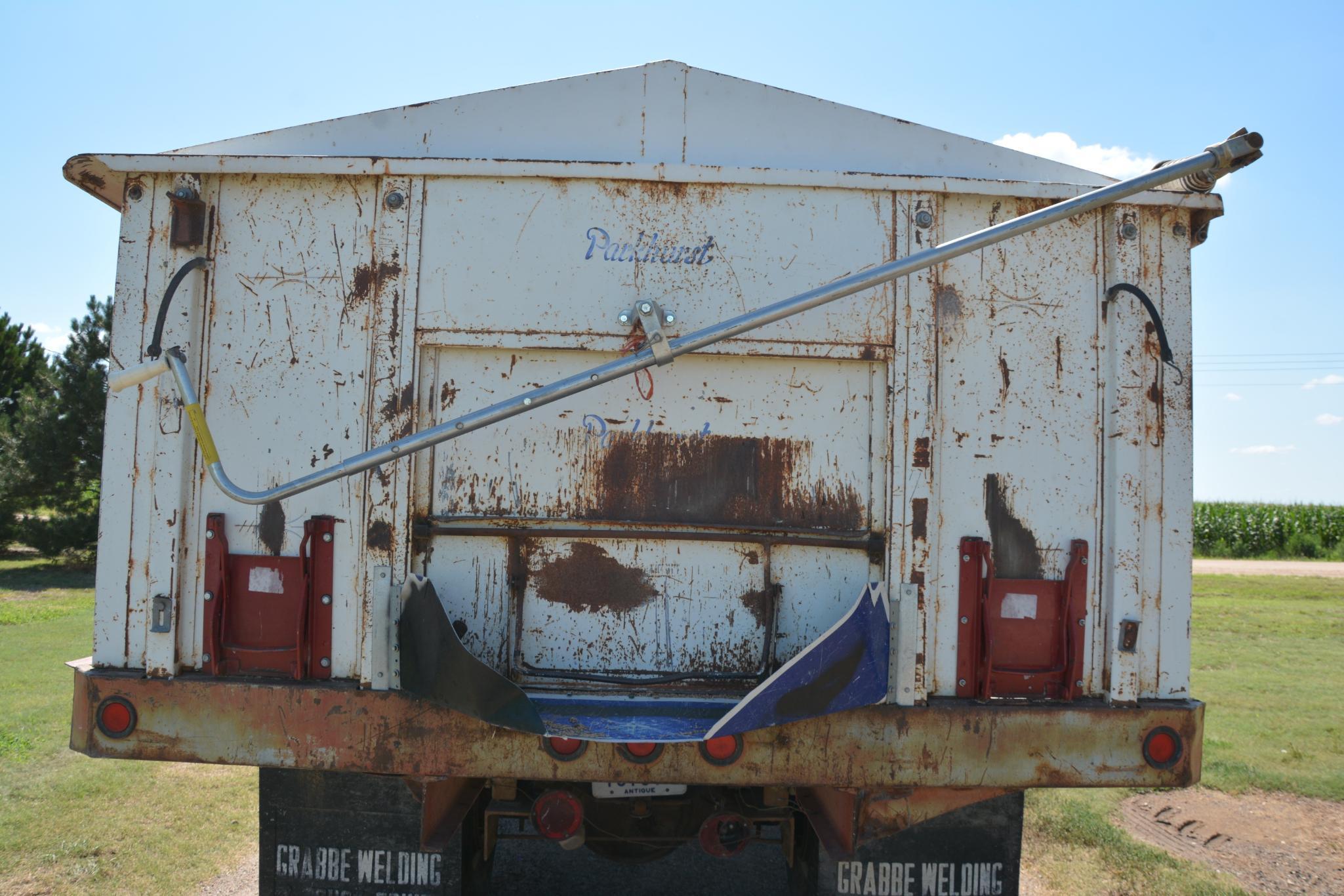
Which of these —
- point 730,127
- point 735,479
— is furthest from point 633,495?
point 730,127

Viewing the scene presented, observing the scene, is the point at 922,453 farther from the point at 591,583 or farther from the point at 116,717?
the point at 116,717

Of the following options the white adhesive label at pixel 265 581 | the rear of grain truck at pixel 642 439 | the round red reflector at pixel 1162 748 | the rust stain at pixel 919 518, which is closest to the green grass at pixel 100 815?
the rear of grain truck at pixel 642 439

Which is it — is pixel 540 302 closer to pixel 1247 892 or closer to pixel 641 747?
pixel 641 747

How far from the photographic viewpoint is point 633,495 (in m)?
2.61

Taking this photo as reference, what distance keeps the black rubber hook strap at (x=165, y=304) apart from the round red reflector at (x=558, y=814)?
5.41 ft

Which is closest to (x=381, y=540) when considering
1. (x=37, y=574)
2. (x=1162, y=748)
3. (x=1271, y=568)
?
(x=1162, y=748)

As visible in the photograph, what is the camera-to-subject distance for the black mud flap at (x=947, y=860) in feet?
9.25

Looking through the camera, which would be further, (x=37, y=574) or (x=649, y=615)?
(x=37, y=574)

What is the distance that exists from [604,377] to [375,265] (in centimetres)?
80

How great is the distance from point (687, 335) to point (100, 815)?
169 inches

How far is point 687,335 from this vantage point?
2.35 m

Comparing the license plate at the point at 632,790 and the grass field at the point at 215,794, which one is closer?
the license plate at the point at 632,790

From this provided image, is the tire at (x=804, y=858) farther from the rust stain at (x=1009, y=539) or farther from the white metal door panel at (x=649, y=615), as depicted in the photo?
the rust stain at (x=1009, y=539)

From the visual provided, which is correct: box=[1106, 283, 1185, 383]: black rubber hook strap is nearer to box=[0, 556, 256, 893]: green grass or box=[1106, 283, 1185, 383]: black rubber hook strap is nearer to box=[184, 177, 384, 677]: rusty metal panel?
box=[184, 177, 384, 677]: rusty metal panel
